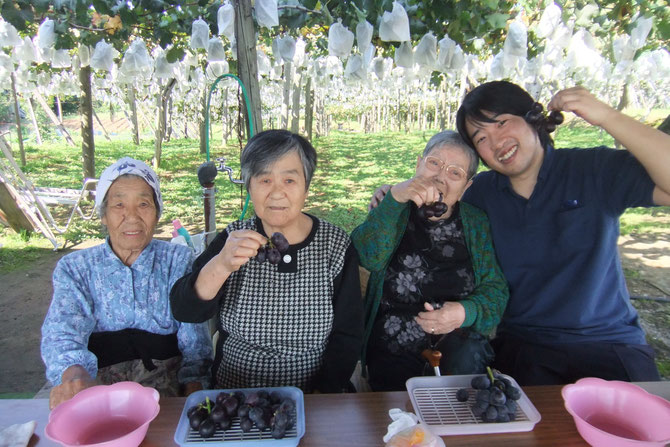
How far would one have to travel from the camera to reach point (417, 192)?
75.2 inches

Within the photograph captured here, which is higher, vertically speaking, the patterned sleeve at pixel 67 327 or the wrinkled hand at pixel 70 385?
the patterned sleeve at pixel 67 327

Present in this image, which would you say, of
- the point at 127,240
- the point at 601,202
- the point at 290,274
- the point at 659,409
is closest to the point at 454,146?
the point at 601,202

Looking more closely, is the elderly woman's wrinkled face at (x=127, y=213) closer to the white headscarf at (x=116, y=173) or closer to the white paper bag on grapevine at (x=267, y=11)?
the white headscarf at (x=116, y=173)

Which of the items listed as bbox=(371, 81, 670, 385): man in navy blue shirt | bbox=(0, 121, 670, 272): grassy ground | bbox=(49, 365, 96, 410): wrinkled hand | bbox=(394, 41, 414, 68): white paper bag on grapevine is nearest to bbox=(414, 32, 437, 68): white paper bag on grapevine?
bbox=(394, 41, 414, 68): white paper bag on grapevine

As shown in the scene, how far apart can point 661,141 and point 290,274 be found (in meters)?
1.66

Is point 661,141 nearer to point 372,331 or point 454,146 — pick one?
point 454,146

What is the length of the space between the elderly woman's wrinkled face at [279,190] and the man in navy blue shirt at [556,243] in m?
0.97

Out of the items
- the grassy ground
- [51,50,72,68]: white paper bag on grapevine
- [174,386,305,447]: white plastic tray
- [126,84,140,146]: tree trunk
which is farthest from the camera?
[126,84,140,146]: tree trunk

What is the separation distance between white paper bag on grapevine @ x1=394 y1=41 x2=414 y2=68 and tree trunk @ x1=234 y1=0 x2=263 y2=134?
1.02 m

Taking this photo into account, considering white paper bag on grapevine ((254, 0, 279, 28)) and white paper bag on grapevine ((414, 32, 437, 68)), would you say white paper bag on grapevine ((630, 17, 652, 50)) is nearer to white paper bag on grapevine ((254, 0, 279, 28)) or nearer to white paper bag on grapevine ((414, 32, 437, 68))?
white paper bag on grapevine ((414, 32, 437, 68))

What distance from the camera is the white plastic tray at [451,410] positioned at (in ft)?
4.22

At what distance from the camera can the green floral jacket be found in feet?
6.70

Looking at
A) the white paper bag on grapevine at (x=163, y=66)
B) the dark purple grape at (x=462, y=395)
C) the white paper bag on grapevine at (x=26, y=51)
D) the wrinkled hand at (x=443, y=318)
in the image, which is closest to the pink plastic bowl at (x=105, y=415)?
the dark purple grape at (x=462, y=395)

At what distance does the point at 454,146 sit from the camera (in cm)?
212
